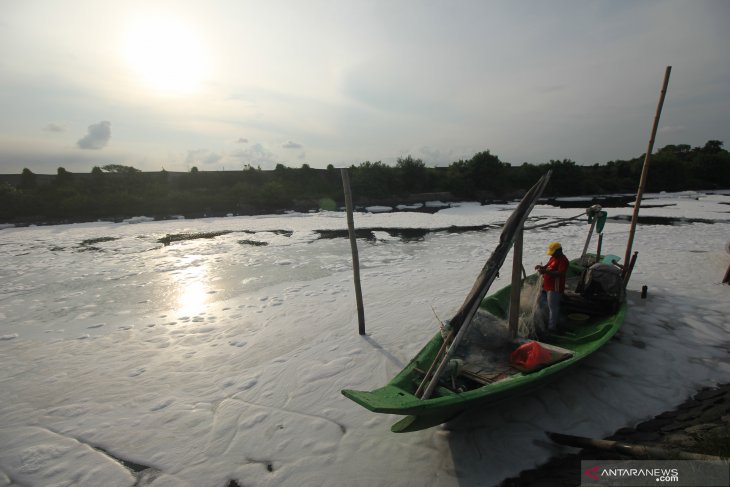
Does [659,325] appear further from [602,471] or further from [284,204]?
[284,204]

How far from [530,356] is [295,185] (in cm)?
4487

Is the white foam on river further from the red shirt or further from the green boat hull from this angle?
the red shirt

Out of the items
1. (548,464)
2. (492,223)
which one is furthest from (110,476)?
(492,223)

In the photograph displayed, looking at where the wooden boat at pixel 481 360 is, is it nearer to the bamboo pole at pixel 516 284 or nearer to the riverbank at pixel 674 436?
the bamboo pole at pixel 516 284

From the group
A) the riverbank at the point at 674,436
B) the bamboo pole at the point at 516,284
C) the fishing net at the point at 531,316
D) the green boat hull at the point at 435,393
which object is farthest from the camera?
the fishing net at the point at 531,316

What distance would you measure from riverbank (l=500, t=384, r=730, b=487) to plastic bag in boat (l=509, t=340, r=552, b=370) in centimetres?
107

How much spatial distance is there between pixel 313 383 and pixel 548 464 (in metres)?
3.68

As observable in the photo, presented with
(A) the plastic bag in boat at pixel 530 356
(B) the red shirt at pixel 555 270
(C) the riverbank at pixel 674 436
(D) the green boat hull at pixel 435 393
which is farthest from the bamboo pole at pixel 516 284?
(C) the riverbank at pixel 674 436

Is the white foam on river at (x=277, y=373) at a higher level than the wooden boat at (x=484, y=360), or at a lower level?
lower

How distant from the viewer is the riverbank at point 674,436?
3.85 meters

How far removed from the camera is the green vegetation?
33.9 metres

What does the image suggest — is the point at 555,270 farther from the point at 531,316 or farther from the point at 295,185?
the point at 295,185

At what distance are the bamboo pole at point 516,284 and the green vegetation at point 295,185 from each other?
34921mm

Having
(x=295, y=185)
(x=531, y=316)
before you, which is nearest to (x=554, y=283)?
(x=531, y=316)
